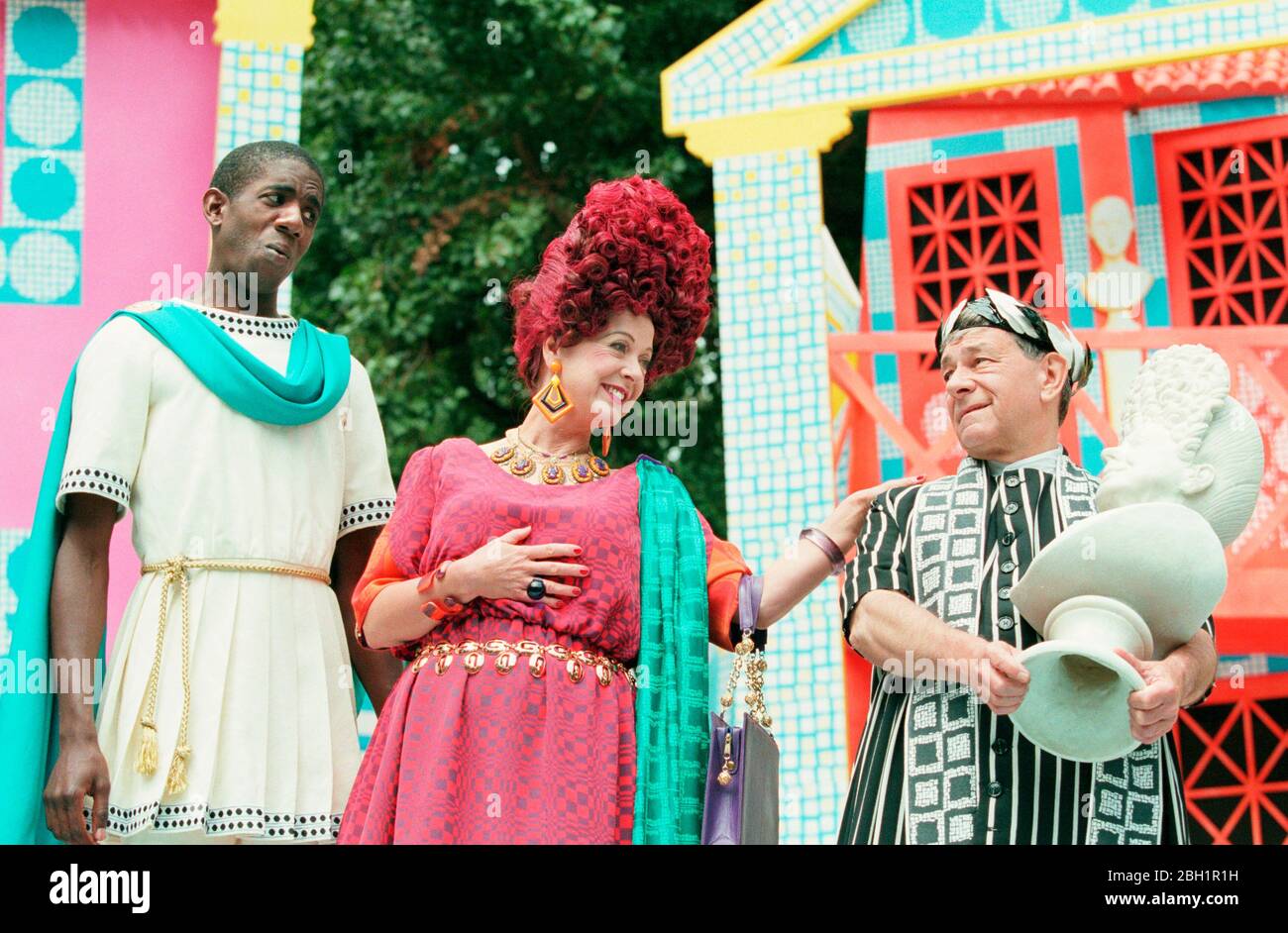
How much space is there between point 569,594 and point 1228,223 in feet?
15.3

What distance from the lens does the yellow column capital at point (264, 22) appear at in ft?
17.8

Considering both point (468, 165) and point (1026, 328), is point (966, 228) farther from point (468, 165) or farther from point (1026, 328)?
point (468, 165)

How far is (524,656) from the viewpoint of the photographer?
336 centimetres

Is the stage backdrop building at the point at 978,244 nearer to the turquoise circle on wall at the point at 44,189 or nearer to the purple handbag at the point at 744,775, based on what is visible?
the turquoise circle on wall at the point at 44,189

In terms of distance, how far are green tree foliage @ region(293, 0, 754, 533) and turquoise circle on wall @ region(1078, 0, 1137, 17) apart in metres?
3.93

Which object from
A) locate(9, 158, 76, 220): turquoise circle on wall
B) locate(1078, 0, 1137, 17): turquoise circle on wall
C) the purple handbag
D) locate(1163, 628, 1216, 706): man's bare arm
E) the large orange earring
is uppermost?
locate(1078, 0, 1137, 17): turquoise circle on wall

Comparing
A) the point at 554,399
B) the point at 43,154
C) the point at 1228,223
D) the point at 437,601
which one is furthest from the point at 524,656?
the point at 1228,223

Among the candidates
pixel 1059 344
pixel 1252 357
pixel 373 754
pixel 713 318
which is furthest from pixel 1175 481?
pixel 713 318

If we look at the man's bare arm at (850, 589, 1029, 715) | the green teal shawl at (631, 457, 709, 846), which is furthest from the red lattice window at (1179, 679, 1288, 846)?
the green teal shawl at (631, 457, 709, 846)

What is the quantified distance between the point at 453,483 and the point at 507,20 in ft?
23.1

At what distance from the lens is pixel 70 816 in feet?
11.6

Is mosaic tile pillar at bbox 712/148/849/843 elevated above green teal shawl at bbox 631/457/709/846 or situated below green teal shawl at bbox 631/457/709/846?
above

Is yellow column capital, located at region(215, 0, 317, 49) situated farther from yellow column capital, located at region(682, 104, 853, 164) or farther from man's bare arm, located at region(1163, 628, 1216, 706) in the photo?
man's bare arm, located at region(1163, 628, 1216, 706)

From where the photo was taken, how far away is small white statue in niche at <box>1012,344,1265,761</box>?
10.6ft
